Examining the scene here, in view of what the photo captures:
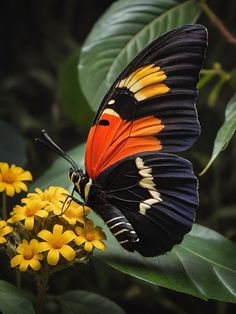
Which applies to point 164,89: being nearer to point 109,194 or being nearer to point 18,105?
point 109,194

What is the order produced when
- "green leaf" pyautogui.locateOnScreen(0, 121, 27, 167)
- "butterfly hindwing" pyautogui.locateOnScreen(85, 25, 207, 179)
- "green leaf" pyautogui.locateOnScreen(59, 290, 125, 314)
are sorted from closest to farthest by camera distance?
"butterfly hindwing" pyautogui.locateOnScreen(85, 25, 207, 179) → "green leaf" pyautogui.locateOnScreen(59, 290, 125, 314) → "green leaf" pyautogui.locateOnScreen(0, 121, 27, 167)

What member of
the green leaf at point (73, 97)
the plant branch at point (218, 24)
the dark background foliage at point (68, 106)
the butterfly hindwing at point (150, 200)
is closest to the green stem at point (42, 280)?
the butterfly hindwing at point (150, 200)

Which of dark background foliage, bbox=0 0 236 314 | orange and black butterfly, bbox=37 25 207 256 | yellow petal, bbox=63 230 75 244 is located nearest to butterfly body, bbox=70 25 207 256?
orange and black butterfly, bbox=37 25 207 256

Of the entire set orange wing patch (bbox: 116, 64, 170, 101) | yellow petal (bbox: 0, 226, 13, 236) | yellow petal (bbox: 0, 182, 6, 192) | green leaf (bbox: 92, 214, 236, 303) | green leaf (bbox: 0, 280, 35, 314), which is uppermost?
orange wing patch (bbox: 116, 64, 170, 101)

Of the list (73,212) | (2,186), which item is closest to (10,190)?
(2,186)

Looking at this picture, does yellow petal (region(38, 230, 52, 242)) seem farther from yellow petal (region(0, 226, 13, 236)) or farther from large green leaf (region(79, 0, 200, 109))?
large green leaf (region(79, 0, 200, 109))

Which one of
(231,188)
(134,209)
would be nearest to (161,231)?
(134,209)
